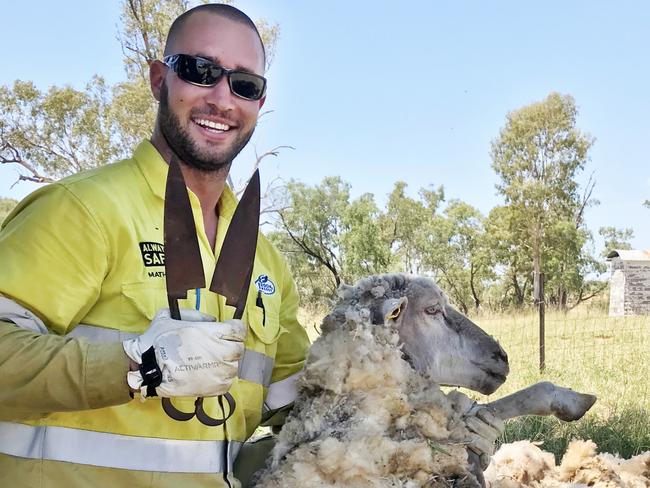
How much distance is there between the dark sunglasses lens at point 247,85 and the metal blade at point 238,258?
51 cm

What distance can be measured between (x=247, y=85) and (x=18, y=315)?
45.3 inches

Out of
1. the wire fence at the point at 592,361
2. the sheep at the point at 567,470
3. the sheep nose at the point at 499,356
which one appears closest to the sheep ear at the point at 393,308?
the sheep nose at the point at 499,356

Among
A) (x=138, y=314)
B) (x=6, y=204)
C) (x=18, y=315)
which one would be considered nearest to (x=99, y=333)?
(x=138, y=314)

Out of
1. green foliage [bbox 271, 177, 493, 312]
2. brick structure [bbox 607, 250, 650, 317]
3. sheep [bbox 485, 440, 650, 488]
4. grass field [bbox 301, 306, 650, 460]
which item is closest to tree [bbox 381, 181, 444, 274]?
green foliage [bbox 271, 177, 493, 312]

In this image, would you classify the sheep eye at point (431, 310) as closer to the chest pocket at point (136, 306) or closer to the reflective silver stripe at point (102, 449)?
the reflective silver stripe at point (102, 449)

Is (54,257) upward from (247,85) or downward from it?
downward

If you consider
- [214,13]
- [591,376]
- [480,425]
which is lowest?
[591,376]

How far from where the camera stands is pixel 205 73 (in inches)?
88.8

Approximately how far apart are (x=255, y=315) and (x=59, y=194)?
0.88m

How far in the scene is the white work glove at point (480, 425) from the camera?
2.53m

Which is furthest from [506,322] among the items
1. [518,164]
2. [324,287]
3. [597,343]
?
[518,164]

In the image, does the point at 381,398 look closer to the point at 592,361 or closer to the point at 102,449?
the point at 102,449

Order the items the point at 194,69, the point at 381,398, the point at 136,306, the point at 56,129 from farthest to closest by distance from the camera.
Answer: the point at 56,129, the point at 381,398, the point at 194,69, the point at 136,306

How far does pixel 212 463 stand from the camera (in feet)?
6.93
